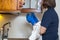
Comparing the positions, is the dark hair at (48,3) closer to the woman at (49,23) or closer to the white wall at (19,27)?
the woman at (49,23)

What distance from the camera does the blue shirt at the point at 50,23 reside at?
70.9 inches

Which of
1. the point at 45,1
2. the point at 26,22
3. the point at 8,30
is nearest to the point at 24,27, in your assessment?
the point at 26,22

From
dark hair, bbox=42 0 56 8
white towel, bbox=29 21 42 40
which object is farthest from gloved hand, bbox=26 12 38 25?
dark hair, bbox=42 0 56 8

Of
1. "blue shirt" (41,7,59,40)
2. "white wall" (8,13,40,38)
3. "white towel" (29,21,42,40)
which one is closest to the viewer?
"blue shirt" (41,7,59,40)

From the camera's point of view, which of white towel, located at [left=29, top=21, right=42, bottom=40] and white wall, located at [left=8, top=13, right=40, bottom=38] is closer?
white towel, located at [left=29, top=21, right=42, bottom=40]

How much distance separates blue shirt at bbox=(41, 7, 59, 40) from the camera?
5.91ft

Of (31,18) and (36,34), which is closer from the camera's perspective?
(36,34)

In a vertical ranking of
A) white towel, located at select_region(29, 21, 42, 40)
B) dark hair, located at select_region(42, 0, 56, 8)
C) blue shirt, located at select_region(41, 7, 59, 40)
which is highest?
dark hair, located at select_region(42, 0, 56, 8)

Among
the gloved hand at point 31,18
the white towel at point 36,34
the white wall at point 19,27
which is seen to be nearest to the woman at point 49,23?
the white towel at point 36,34

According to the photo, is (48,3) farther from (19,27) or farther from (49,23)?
(19,27)

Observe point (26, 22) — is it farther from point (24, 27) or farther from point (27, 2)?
point (27, 2)

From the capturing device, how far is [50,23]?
1825mm

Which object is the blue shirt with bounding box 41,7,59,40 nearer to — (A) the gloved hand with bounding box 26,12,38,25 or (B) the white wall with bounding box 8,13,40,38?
(A) the gloved hand with bounding box 26,12,38,25

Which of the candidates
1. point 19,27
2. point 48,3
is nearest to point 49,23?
point 48,3
